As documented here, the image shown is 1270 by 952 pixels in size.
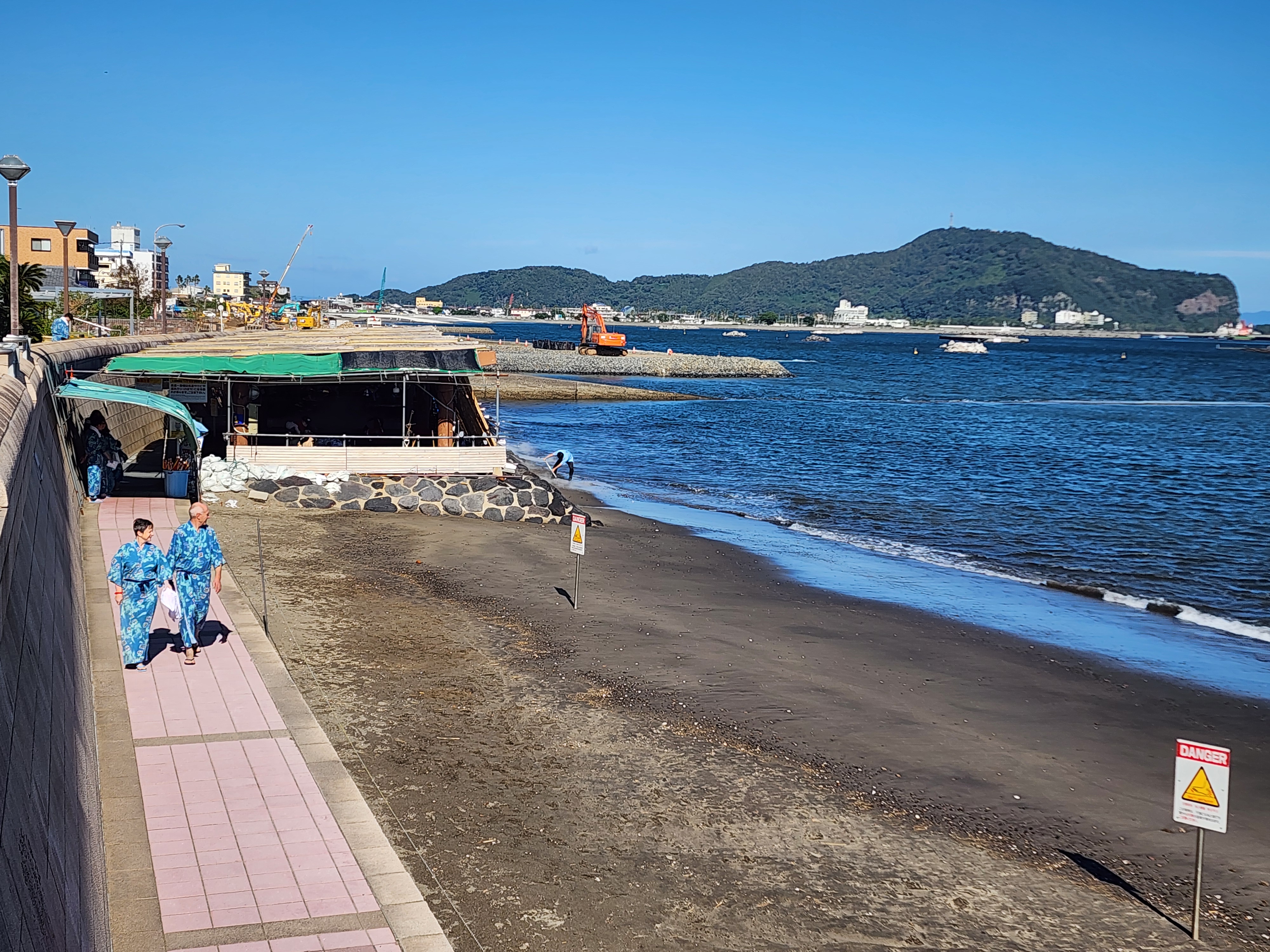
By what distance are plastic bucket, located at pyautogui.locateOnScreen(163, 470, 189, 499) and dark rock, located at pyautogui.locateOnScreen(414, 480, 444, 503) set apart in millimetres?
4408

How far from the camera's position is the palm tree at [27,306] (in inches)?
1242

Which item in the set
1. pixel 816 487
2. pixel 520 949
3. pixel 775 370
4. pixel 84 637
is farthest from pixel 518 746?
pixel 775 370

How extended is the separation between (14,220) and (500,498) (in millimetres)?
9998

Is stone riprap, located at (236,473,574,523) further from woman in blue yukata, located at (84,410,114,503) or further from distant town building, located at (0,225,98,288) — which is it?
distant town building, located at (0,225,98,288)

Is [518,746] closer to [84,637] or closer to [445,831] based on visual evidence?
[445,831]

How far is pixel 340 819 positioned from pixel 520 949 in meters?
1.88

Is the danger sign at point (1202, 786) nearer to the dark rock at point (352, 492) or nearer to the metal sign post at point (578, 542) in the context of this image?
the metal sign post at point (578, 542)

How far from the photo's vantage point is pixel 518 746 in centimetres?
1045

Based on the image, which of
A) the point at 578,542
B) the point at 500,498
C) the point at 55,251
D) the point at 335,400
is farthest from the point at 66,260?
the point at 55,251

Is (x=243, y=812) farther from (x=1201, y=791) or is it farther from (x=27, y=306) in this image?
(x=27, y=306)

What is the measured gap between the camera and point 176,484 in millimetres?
21328

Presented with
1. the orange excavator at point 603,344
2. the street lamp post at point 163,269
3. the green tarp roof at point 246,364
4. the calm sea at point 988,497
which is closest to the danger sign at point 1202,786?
the calm sea at point 988,497

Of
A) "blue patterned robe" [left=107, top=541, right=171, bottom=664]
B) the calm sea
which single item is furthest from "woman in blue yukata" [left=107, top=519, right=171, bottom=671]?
the calm sea

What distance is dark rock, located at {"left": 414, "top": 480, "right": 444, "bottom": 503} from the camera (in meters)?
23.0
